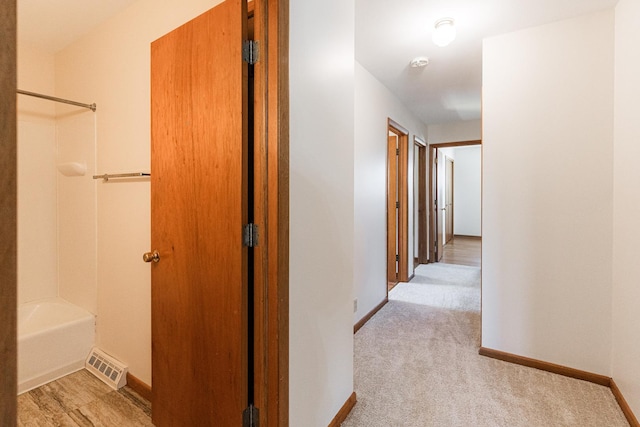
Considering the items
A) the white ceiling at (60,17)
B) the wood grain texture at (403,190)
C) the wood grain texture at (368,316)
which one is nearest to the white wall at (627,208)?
the wood grain texture at (368,316)

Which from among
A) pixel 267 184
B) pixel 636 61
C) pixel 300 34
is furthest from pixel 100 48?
pixel 636 61

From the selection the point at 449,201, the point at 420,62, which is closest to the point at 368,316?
the point at 420,62

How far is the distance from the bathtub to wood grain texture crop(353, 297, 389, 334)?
207 centimetres

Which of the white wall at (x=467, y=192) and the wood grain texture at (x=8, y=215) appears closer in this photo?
the wood grain texture at (x=8, y=215)

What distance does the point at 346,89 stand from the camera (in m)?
1.71

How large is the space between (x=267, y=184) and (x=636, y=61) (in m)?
2.06

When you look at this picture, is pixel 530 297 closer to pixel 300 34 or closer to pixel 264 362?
pixel 264 362

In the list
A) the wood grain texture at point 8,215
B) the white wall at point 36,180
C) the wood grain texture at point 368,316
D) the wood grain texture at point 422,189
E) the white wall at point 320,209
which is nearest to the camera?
the wood grain texture at point 8,215

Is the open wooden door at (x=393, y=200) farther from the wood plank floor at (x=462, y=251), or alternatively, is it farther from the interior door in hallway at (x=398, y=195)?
the wood plank floor at (x=462, y=251)

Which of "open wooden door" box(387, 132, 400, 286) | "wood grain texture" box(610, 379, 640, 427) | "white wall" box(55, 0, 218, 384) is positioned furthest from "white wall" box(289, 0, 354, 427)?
"open wooden door" box(387, 132, 400, 286)

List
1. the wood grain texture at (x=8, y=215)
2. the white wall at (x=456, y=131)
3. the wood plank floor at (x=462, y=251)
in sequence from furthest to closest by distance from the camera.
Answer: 1. the wood plank floor at (x=462, y=251)
2. the white wall at (x=456, y=131)
3. the wood grain texture at (x=8, y=215)

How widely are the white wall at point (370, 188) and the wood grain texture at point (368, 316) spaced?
36 millimetres

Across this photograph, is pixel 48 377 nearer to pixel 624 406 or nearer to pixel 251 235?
pixel 251 235

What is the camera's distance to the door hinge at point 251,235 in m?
1.25
